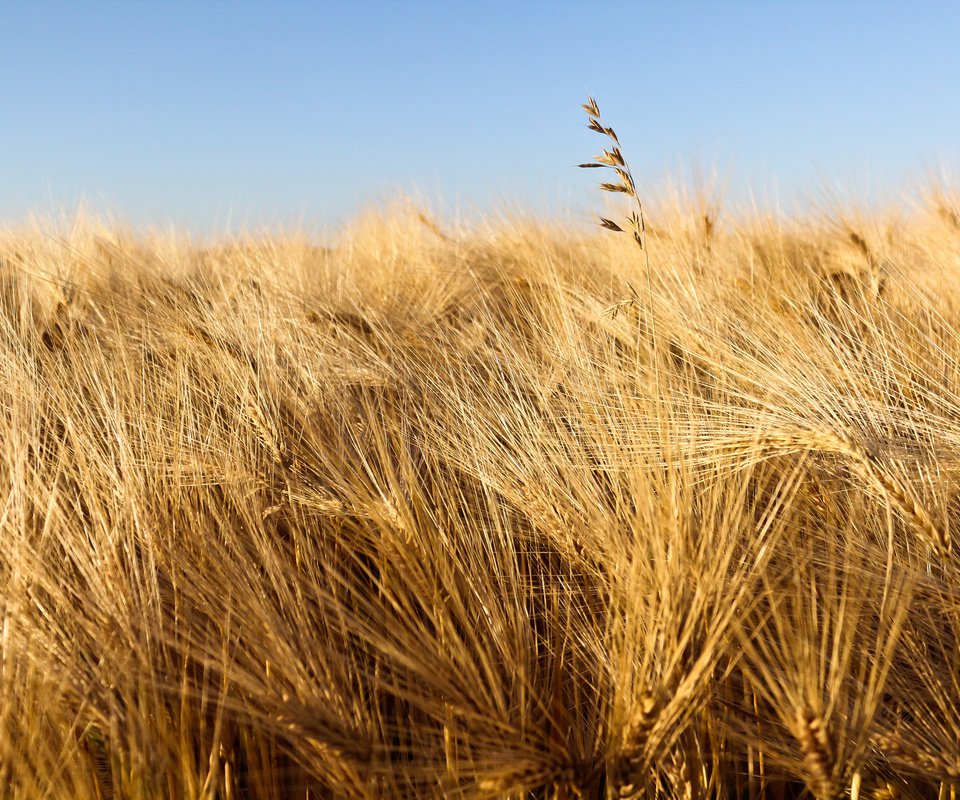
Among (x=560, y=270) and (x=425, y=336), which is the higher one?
(x=560, y=270)

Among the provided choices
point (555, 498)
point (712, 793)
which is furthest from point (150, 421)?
point (712, 793)

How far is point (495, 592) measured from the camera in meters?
1.00

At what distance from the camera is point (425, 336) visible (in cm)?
204

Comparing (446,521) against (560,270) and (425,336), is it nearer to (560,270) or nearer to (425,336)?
(425,336)

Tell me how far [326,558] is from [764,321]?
0.98 meters

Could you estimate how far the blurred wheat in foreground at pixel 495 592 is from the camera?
74 centimetres

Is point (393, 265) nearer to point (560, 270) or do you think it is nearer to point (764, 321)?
point (560, 270)

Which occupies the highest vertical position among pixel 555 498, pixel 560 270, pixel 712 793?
pixel 560 270

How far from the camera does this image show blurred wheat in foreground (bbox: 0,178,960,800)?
0.74m

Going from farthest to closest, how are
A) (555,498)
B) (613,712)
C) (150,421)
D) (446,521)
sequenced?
(150,421) < (446,521) < (555,498) < (613,712)

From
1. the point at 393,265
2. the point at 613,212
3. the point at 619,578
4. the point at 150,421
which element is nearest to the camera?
the point at 619,578

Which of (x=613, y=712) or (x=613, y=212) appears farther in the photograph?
(x=613, y=212)

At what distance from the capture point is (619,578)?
0.85 metres

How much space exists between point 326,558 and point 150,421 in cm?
47
